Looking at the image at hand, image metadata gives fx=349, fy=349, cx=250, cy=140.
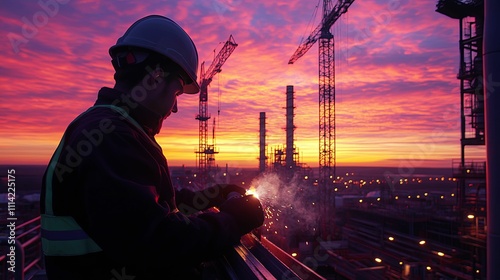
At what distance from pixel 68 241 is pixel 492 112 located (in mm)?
4196

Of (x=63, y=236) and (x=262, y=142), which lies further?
(x=262, y=142)

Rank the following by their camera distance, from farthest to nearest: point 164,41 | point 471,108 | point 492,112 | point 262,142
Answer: point 262,142, point 471,108, point 492,112, point 164,41

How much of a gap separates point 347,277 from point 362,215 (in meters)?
18.4

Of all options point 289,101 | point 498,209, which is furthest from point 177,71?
point 289,101

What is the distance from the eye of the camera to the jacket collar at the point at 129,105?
4.81ft

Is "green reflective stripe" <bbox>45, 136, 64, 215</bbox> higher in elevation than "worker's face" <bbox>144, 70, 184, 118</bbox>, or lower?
lower

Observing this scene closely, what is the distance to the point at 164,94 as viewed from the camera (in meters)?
1.59

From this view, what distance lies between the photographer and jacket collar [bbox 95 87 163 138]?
4.81 ft

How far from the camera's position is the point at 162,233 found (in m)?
1.12

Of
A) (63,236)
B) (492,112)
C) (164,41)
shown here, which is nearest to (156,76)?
(164,41)

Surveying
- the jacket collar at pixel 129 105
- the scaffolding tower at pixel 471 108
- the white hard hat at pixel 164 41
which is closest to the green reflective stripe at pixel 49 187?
the jacket collar at pixel 129 105

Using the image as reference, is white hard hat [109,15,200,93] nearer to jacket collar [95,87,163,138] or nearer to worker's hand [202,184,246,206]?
jacket collar [95,87,163,138]

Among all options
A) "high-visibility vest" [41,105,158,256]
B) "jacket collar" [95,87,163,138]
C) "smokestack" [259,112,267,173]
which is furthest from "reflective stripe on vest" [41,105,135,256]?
"smokestack" [259,112,267,173]

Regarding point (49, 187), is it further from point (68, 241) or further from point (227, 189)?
point (227, 189)
